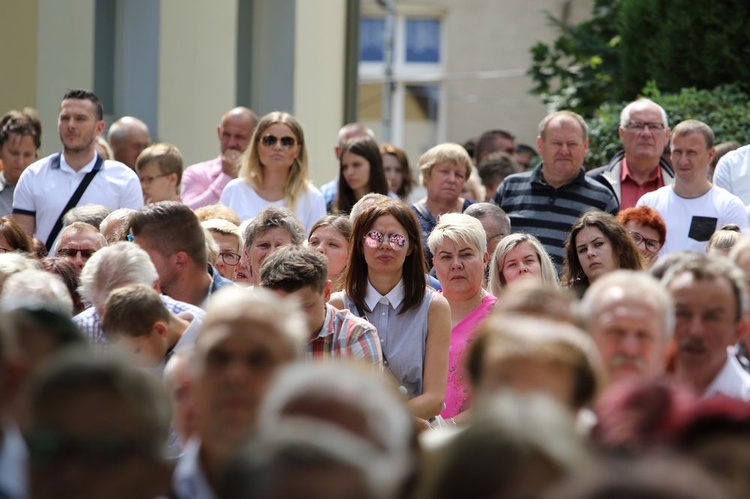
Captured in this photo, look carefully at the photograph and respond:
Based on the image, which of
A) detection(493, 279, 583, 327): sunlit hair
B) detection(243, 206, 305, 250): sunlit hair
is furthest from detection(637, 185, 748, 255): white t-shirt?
detection(493, 279, 583, 327): sunlit hair

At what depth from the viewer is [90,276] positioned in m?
6.18

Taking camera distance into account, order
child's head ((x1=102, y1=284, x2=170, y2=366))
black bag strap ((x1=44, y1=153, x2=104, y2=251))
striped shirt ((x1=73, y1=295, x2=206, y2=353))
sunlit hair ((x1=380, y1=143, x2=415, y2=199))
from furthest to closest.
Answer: sunlit hair ((x1=380, y1=143, x2=415, y2=199)) → black bag strap ((x1=44, y1=153, x2=104, y2=251)) → striped shirt ((x1=73, y1=295, x2=206, y2=353)) → child's head ((x1=102, y1=284, x2=170, y2=366))

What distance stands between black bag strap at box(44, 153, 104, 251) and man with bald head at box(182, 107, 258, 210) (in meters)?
1.42

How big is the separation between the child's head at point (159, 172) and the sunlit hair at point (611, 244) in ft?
11.4

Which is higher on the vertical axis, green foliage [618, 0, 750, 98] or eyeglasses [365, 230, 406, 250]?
green foliage [618, 0, 750, 98]

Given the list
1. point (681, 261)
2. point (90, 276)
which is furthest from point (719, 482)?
point (90, 276)

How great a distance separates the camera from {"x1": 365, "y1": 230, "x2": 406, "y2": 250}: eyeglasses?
7504 millimetres

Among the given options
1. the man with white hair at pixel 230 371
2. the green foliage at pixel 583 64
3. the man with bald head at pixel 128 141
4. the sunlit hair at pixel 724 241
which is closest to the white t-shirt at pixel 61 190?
the man with bald head at pixel 128 141

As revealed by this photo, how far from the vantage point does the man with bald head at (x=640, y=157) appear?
10.2 metres

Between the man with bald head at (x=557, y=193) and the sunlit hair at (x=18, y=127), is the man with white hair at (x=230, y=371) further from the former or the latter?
the sunlit hair at (x=18, y=127)

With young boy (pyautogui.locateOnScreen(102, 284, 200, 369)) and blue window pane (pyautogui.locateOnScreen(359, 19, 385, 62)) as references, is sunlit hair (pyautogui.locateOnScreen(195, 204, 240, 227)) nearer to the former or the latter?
young boy (pyautogui.locateOnScreen(102, 284, 200, 369))

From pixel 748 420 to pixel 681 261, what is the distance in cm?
164

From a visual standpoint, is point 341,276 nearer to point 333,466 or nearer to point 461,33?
point 333,466

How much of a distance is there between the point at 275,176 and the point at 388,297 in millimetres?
2674
